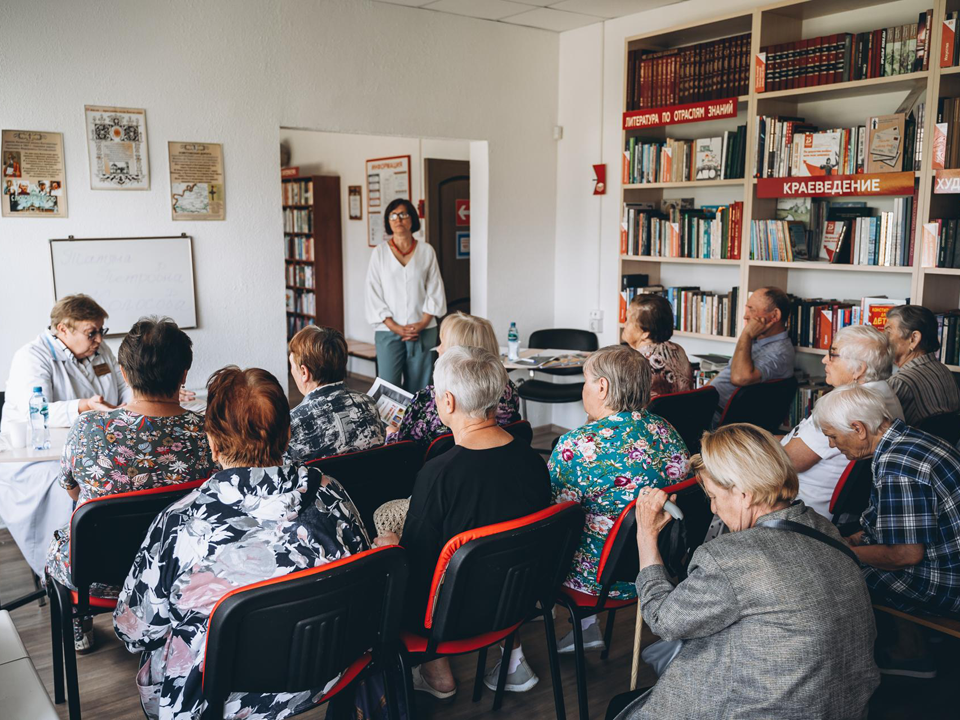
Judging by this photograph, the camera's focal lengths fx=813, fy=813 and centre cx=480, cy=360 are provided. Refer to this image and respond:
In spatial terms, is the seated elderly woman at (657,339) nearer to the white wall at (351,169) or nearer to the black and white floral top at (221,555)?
the black and white floral top at (221,555)

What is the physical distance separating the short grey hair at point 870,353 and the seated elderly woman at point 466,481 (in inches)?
65.7

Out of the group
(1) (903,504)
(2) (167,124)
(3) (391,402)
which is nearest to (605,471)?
(1) (903,504)

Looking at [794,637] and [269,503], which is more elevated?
[269,503]

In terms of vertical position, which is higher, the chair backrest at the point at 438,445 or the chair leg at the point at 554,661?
the chair backrest at the point at 438,445

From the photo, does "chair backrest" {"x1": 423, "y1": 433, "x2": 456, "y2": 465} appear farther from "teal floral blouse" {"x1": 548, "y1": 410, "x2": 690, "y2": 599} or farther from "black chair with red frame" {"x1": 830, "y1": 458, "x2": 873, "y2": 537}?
"black chair with red frame" {"x1": 830, "y1": 458, "x2": 873, "y2": 537}

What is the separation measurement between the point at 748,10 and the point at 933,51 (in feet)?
3.72

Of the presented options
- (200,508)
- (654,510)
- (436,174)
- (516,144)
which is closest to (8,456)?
(200,508)

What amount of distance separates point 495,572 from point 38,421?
7.09 feet

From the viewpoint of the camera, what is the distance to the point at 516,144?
6094mm

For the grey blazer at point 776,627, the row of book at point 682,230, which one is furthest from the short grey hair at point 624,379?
the row of book at point 682,230

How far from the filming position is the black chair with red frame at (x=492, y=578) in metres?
1.99

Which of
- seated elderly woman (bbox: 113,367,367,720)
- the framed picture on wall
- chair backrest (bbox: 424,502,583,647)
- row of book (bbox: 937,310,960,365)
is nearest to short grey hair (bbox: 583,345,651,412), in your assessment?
chair backrest (bbox: 424,502,583,647)

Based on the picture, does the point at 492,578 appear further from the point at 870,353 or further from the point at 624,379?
the point at 870,353

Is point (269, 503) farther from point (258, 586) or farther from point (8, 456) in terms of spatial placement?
point (8, 456)
